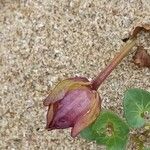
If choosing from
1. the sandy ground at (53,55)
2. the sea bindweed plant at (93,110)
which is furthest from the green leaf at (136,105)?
the sandy ground at (53,55)

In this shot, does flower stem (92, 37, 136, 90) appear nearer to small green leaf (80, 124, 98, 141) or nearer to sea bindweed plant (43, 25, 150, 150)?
sea bindweed plant (43, 25, 150, 150)

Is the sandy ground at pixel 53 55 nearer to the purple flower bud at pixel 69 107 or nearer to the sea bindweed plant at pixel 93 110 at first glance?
the sea bindweed plant at pixel 93 110

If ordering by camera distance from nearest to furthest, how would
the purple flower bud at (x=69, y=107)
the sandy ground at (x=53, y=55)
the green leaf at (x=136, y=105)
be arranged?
the purple flower bud at (x=69, y=107) → the green leaf at (x=136, y=105) → the sandy ground at (x=53, y=55)

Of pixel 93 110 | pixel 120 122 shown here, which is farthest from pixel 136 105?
pixel 93 110

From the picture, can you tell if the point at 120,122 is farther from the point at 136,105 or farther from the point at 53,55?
Answer: the point at 53,55

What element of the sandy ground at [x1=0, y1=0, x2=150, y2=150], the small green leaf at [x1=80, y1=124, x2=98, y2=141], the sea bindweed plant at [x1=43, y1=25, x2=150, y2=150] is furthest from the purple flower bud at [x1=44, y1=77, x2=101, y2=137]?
the sandy ground at [x1=0, y1=0, x2=150, y2=150]

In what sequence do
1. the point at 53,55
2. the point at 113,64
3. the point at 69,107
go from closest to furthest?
1. the point at 69,107
2. the point at 113,64
3. the point at 53,55

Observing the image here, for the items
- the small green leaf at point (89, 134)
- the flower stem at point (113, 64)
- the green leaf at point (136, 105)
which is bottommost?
the small green leaf at point (89, 134)
